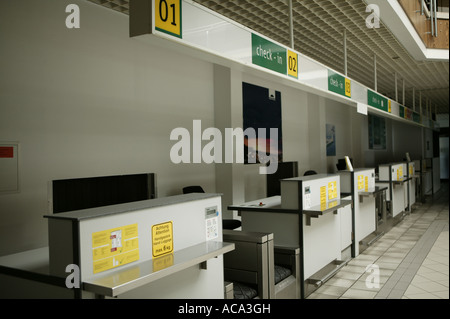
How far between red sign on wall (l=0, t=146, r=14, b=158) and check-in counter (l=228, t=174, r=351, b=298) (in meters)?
2.10

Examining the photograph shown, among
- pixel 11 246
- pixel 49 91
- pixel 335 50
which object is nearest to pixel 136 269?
pixel 11 246

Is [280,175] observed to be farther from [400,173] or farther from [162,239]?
[400,173]

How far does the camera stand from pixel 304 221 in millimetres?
3883

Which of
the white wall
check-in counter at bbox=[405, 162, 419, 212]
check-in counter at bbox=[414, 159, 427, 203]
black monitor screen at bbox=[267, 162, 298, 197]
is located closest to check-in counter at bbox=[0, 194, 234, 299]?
the white wall

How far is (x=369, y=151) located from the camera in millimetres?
13094

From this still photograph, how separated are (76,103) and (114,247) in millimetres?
2644

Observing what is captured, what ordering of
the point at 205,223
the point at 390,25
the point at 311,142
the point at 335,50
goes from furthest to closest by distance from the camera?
the point at 311,142
the point at 335,50
the point at 390,25
the point at 205,223

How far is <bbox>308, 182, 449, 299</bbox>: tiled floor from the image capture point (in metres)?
4.07

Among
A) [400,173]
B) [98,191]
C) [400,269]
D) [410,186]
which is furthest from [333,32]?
[410,186]

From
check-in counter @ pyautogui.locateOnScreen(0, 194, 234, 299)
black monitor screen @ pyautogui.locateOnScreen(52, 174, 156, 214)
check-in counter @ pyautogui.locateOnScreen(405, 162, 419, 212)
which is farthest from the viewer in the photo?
check-in counter @ pyautogui.locateOnScreen(405, 162, 419, 212)

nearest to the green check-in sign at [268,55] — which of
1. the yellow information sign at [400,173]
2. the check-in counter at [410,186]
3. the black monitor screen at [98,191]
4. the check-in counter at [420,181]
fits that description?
the black monitor screen at [98,191]

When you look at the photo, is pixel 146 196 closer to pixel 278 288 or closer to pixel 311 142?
pixel 278 288

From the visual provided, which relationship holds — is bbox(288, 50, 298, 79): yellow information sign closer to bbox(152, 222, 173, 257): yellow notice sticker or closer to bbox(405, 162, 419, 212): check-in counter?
bbox(152, 222, 173, 257): yellow notice sticker
